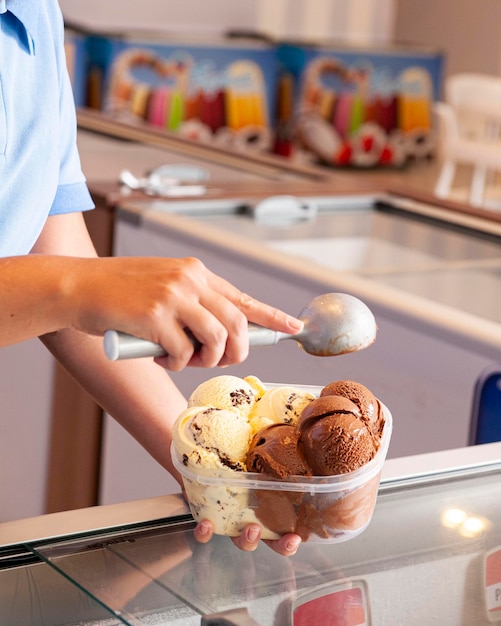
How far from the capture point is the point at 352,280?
73.2 inches

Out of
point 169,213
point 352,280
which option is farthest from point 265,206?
point 352,280

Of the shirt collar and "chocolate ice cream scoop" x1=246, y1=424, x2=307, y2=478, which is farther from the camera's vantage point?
the shirt collar

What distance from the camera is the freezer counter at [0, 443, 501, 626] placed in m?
0.73

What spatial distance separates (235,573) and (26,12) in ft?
1.91

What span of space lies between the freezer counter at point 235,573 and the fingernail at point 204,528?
0.05ft

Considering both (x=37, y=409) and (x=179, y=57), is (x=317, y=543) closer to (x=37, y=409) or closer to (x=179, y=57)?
(x=37, y=409)

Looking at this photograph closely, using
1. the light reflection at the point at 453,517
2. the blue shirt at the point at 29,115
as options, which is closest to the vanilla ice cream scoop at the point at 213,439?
the light reflection at the point at 453,517

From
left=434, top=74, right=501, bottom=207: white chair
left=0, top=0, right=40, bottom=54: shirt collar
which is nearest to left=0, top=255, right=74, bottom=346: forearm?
left=0, top=0, right=40, bottom=54: shirt collar

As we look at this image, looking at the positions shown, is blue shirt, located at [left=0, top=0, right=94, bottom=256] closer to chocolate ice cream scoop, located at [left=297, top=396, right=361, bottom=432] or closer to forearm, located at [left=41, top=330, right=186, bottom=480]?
forearm, located at [left=41, top=330, right=186, bottom=480]

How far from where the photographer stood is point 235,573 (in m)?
0.78

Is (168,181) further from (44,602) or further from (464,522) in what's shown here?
(44,602)

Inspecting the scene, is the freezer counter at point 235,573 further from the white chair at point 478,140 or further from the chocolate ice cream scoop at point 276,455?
the white chair at point 478,140

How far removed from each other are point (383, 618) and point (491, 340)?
3.14ft

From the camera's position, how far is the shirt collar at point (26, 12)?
3.28 feet
